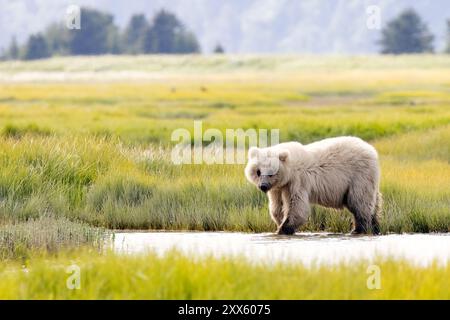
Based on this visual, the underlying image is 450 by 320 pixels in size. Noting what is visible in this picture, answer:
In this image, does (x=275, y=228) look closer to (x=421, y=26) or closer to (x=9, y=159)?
(x=9, y=159)

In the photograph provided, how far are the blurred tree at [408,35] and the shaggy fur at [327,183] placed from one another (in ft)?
308

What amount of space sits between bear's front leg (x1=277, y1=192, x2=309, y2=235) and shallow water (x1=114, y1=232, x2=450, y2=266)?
0.37 feet

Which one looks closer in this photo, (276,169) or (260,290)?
(260,290)

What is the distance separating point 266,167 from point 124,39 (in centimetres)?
10399

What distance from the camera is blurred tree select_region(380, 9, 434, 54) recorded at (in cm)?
10531

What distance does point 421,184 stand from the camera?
15234mm

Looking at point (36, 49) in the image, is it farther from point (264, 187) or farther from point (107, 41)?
point (264, 187)

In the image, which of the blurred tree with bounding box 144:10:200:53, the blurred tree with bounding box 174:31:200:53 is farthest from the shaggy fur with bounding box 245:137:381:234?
the blurred tree with bounding box 174:31:200:53

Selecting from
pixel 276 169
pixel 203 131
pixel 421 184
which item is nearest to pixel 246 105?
pixel 203 131

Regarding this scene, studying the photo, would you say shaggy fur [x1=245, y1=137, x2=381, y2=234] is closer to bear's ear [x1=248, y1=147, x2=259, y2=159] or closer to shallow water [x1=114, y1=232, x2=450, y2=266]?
bear's ear [x1=248, y1=147, x2=259, y2=159]

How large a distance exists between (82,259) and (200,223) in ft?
12.9

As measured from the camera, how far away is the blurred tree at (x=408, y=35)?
105312 millimetres

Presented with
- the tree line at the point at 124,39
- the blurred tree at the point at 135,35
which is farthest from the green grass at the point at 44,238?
the blurred tree at the point at 135,35

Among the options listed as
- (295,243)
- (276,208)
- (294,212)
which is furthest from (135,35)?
(295,243)
